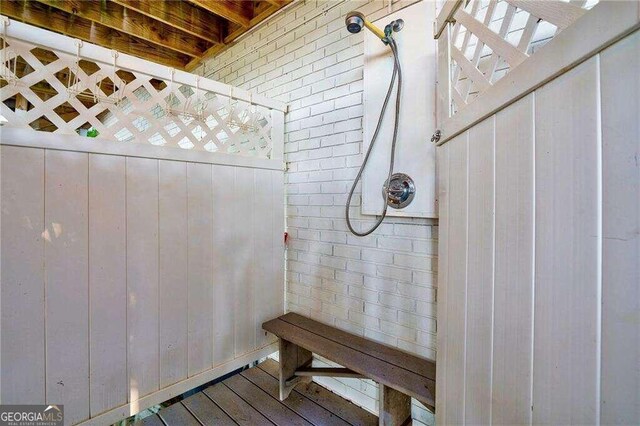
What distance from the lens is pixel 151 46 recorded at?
2986 millimetres

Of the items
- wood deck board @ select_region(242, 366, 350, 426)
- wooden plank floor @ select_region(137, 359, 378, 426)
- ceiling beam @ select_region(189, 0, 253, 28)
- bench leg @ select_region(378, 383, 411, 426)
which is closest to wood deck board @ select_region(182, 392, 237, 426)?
wooden plank floor @ select_region(137, 359, 378, 426)

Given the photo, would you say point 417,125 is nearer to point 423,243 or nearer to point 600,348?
point 423,243

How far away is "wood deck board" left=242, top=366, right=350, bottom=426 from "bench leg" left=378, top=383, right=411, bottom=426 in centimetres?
36

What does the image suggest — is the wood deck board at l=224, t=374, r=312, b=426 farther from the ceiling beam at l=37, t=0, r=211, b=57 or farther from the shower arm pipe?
the ceiling beam at l=37, t=0, r=211, b=57

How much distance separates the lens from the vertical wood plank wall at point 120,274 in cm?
124

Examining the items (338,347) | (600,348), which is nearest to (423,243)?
(338,347)

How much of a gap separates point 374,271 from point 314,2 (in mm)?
1945

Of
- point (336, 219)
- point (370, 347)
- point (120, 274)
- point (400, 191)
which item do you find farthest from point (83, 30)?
point (370, 347)

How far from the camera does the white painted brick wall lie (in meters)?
1.57

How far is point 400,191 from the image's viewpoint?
4.98 feet

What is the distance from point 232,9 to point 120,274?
2235 mm

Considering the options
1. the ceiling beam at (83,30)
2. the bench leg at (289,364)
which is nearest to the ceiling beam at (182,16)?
the ceiling beam at (83,30)

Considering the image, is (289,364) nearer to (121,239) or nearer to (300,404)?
(300,404)

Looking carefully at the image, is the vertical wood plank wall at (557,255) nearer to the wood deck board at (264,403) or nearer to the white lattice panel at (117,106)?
the wood deck board at (264,403)
